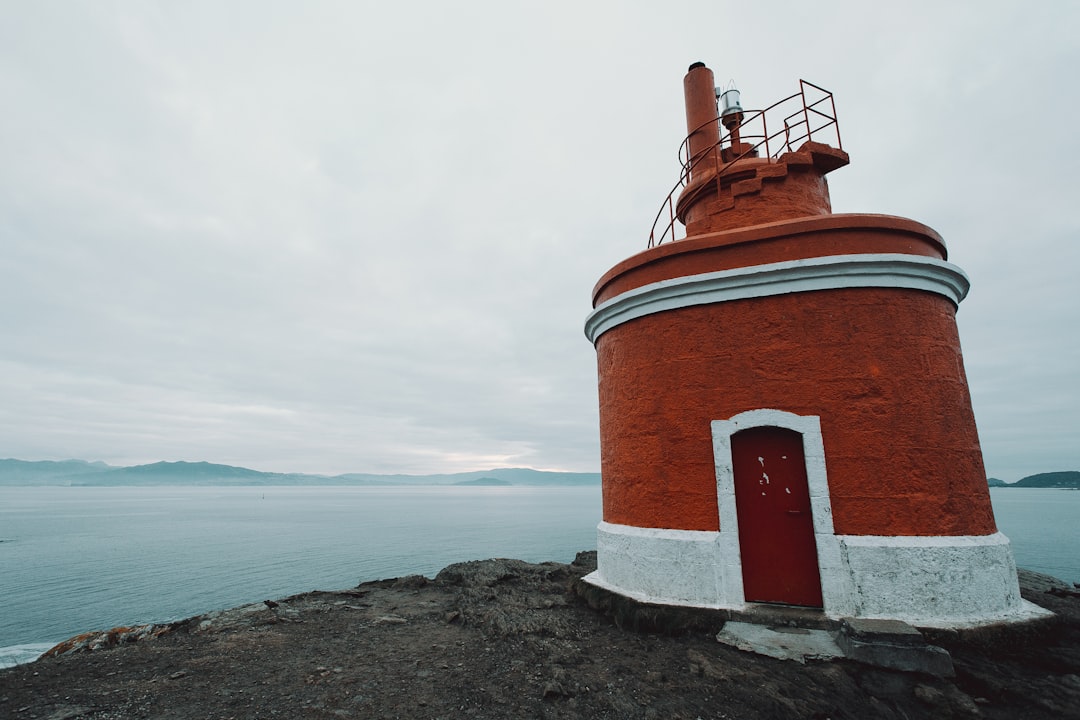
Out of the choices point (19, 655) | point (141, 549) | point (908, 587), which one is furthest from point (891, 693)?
point (141, 549)

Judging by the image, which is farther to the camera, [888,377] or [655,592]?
[655,592]

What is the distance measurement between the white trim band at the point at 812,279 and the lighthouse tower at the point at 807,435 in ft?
0.07

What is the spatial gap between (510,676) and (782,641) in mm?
2936

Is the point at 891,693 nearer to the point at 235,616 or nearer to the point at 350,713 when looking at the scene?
the point at 350,713

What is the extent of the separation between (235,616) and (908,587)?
911 cm

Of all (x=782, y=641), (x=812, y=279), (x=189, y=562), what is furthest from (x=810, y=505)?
(x=189, y=562)

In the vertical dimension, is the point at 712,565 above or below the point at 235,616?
above

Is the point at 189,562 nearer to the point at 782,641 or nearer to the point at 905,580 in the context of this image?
the point at 782,641

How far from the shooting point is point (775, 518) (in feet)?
21.5

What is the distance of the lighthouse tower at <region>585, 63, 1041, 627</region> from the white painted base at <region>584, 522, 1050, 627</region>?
18mm

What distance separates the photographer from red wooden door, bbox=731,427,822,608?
20.9 ft

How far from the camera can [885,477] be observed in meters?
6.05

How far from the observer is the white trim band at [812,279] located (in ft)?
21.2

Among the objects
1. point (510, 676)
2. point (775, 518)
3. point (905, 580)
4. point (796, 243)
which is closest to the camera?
point (510, 676)
